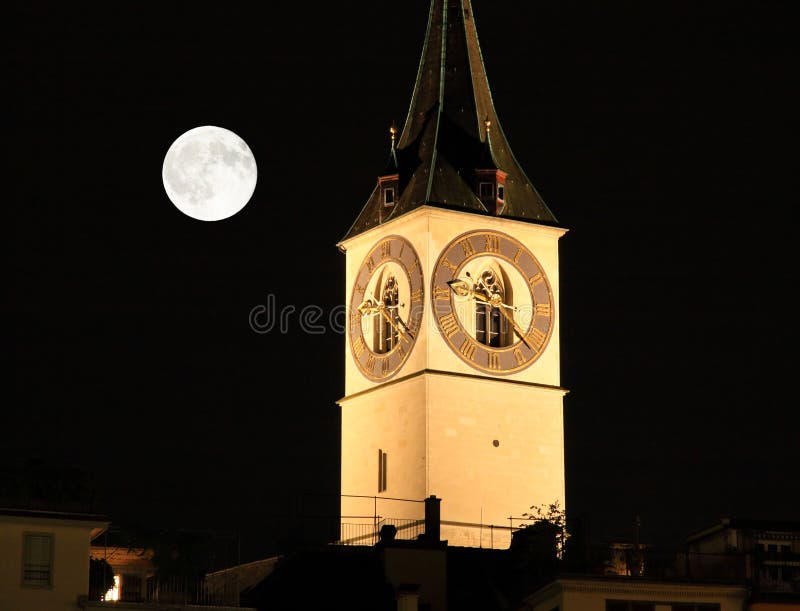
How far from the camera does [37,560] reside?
297 feet

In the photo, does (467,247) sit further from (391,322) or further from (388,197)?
(388,197)

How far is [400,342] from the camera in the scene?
123m

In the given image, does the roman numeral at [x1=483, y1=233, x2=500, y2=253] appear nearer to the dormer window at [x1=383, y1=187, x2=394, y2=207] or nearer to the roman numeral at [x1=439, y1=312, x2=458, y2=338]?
the roman numeral at [x1=439, y1=312, x2=458, y2=338]

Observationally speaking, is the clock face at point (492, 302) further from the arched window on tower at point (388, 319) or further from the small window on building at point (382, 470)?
the small window on building at point (382, 470)

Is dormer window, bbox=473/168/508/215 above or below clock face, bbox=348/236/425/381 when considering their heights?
above

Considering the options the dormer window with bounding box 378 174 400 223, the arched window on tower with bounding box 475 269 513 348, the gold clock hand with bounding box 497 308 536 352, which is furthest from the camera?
the dormer window with bounding box 378 174 400 223

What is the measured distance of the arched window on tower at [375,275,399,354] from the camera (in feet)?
404

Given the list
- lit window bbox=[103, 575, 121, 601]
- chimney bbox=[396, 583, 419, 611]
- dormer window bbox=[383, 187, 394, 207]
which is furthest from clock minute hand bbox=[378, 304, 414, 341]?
lit window bbox=[103, 575, 121, 601]

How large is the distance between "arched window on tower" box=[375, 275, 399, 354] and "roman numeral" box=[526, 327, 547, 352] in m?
4.09

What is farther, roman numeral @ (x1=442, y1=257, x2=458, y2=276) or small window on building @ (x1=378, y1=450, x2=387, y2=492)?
roman numeral @ (x1=442, y1=257, x2=458, y2=276)

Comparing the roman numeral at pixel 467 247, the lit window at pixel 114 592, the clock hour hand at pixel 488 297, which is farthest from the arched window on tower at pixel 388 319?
the lit window at pixel 114 592

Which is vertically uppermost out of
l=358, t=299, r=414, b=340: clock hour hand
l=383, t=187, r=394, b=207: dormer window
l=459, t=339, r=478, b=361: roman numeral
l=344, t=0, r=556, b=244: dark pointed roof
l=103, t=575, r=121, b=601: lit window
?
l=344, t=0, r=556, b=244: dark pointed roof

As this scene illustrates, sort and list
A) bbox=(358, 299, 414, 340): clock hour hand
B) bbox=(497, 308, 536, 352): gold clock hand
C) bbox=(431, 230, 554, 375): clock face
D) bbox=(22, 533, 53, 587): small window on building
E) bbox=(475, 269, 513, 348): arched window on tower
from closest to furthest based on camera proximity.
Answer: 1. bbox=(22, 533, 53, 587): small window on building
2. bbox=(431, 230, 554, 375): clock face
3. bbox=(358, 299, 414, 340): clock hour hand
4. bbox=(475, 269, 513, 348): arched window on tower
5. bbox=(497, 308, 536, 352): gold clock hand

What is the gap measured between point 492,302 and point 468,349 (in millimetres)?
1664
